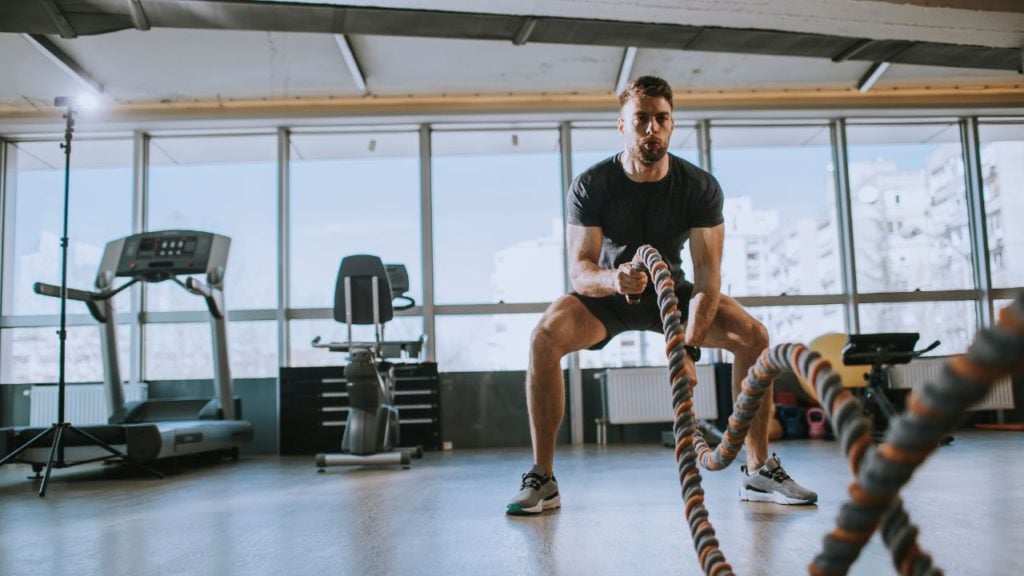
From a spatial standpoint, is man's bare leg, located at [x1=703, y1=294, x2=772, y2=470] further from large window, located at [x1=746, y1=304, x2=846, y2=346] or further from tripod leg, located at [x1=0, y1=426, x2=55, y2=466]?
large window, located at [x1=746, y1=304, x2=846, y2=346]

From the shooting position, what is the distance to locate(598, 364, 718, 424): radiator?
6.32 metres

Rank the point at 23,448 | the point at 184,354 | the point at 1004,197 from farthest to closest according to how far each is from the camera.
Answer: the point at 1004,197
the point at 184,354
the point at 23,448

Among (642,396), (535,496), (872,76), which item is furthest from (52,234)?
(872,76)

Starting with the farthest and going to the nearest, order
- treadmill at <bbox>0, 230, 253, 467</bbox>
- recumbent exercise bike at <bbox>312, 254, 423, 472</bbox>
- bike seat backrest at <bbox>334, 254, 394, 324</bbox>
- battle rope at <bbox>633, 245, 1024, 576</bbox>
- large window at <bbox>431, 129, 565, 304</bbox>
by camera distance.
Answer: large window at <bbox>431, 129, 565, 304</bbox>, bike seat backrest at <bbox>334, 254, 394, 324</bbox>, recumbent exercise bike at <bbox>312, 254, 423, 472</bbox>, treadmill at <bbox>0, 230, 253, 467</bbox>, battle rope at <bbox>633, 245, 1024, 576</bbox>

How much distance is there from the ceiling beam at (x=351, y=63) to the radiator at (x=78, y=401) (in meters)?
2.90

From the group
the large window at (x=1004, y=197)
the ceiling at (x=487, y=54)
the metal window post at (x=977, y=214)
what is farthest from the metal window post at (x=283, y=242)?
the large window at (x=1004, y=197)

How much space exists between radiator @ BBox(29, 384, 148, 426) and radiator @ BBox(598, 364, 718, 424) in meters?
3.68

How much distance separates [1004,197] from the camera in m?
7.09

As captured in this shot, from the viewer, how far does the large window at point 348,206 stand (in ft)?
22.0

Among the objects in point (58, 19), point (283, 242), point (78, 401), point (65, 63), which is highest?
point (65, 63)

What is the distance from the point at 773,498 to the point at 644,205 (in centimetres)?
102

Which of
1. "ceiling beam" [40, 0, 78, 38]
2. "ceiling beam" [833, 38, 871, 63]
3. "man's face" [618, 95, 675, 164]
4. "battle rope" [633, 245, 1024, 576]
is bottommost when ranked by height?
"battle rope" [633, 245, 1024, 576]

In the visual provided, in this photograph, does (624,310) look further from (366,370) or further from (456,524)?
(366,370)

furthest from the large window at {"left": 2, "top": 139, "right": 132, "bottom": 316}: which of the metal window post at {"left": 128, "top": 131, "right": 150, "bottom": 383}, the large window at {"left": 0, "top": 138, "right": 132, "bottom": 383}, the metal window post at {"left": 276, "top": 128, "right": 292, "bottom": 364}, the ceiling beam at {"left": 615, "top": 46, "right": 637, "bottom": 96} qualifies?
the ceiling beam at {"left": 615, "top": 46, "right": 637, "bottom": 96}
